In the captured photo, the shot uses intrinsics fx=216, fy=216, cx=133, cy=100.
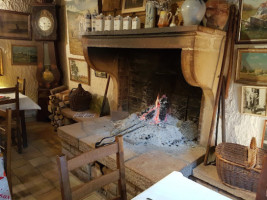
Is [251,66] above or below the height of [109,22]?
below

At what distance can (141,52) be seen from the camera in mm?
2525

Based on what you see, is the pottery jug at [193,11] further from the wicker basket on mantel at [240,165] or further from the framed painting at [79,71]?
the framed painting at [79,71]

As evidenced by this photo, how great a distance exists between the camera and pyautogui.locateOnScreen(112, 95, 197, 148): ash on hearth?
2.09 m

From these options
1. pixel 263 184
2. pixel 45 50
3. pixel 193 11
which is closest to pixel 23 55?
pixel 45 50

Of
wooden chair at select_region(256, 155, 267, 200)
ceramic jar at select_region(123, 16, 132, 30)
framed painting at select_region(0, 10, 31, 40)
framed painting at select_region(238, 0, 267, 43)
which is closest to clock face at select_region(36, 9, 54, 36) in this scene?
framed painting at select_region(0, 10, 31, 40)

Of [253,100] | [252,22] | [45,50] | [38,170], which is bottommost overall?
[38,170]

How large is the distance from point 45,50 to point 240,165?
11.9 ft

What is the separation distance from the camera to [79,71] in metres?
3.58

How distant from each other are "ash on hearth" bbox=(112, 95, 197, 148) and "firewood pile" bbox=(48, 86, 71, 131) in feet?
4.57

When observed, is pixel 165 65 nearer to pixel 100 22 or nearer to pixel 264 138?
pixel 100 22

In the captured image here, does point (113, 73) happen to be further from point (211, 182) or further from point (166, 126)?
point (211, 182)

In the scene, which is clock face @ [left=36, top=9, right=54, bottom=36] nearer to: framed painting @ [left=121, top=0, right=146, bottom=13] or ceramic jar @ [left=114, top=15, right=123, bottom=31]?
framed painting @ [left=121, top=0, right=146, bottom=13]

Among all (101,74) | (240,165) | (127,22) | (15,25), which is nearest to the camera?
(240,165)

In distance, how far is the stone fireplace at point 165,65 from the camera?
4.97ft
